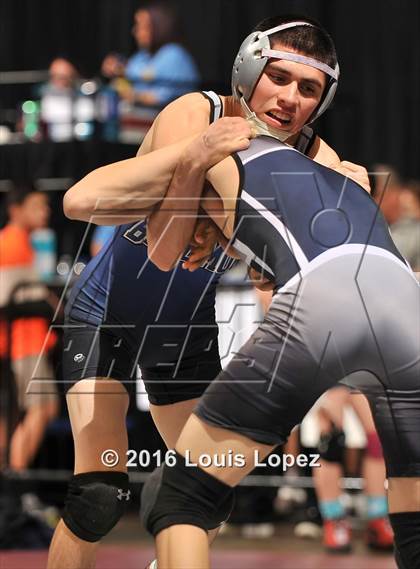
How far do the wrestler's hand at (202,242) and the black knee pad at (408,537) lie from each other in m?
0.73

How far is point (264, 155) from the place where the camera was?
106 inches

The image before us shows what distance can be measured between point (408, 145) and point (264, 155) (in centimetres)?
522

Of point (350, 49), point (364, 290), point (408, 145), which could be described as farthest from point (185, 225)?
point (408, 145)

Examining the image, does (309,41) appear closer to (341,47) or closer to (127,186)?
(127,186)

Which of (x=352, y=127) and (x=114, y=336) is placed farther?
(x=352, y=127)

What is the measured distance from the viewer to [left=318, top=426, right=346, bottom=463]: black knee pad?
5.51m

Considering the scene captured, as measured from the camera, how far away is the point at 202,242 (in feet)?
9.79

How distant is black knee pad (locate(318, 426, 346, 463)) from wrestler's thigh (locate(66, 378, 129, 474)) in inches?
87.2

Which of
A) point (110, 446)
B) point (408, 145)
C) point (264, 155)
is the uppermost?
point (264, 155)

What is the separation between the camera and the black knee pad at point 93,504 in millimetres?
3365

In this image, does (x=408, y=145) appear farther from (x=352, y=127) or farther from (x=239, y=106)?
(x=239, y=106)

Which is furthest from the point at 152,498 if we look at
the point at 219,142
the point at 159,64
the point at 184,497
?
the point at 159,64

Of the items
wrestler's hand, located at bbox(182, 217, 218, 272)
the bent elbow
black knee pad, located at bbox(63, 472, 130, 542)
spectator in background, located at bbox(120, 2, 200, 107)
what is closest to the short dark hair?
wrestler's hand, located at bbox(182, 217, 218, 272)

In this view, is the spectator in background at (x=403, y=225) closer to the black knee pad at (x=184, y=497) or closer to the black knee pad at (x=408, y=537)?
A: the black knee pad at (x=408, y=537)
